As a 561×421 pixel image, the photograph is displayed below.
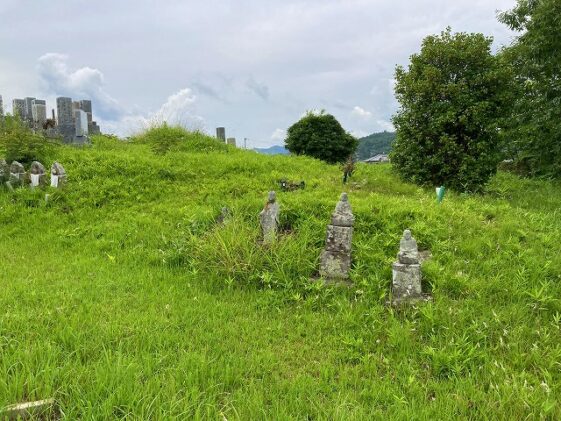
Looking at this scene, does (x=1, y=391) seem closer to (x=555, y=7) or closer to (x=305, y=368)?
(x=305, y=368)

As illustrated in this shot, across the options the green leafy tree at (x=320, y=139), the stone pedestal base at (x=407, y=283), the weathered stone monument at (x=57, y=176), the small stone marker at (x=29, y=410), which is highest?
the green leafy tree at (x=320, y=139)

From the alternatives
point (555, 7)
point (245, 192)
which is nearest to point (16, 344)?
point (245, 192)

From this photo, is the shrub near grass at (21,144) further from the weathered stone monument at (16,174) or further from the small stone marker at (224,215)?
the small stone marker at (224,215)

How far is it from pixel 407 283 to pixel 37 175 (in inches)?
318

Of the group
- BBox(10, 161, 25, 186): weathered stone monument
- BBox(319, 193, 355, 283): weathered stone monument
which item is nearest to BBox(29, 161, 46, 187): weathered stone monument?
BBox(10, 161, 25, 186): weathered stone monument

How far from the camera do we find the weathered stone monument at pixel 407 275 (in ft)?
14.4

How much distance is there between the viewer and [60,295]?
14.5 ft

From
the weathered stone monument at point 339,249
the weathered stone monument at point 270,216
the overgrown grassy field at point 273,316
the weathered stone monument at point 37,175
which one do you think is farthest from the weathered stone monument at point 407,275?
the weathered stone monument at point 37,175

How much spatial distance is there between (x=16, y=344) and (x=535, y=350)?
14.3 ft

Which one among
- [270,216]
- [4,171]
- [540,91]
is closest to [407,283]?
[270,216]

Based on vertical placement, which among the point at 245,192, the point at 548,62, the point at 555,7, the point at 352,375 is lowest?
the point at 352,375

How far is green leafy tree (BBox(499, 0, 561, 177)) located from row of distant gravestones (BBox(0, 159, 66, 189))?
464 inches

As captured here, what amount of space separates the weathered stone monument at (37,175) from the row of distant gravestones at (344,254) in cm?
575

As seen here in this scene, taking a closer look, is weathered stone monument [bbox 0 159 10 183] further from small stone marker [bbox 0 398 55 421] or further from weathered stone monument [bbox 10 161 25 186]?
small stone marker [bbox 0 398 55 421]
